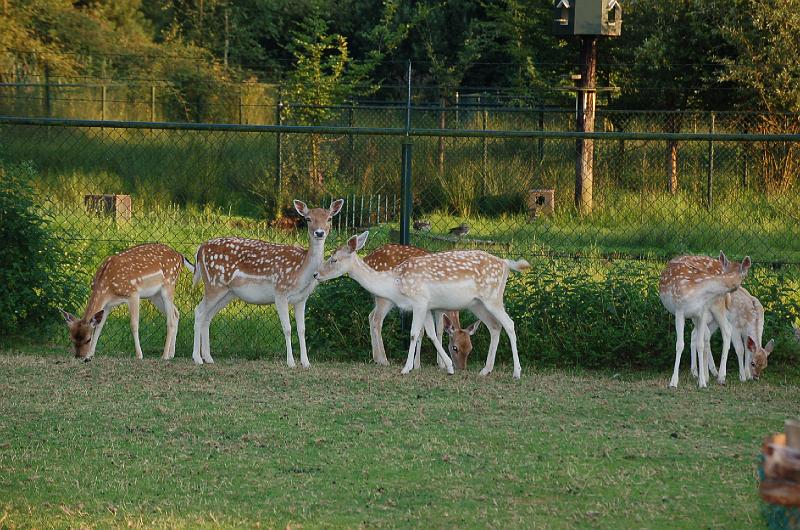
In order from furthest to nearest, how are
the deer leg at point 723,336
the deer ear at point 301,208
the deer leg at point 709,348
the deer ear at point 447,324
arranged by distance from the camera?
the deer ear at point 447,324
the deer ear at point 301,208
the deer leg at point 709,348
the deer leg at point 723,336

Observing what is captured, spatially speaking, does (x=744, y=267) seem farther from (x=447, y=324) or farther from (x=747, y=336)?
(x=447, y=324)

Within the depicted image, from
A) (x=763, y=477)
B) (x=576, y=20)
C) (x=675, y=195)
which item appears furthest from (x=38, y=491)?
(x=576, y=20)

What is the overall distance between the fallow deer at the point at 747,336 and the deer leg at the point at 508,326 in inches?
60.9

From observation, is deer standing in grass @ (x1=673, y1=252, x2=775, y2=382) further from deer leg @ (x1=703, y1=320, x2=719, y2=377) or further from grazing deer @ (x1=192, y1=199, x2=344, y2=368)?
grazing deer @ (x1=192, y1=199, x2=344, y2=368)

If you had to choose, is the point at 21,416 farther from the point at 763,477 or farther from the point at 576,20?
the point at 576,20

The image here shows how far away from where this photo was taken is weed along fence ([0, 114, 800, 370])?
1115 cm

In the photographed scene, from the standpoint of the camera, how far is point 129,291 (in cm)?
1123

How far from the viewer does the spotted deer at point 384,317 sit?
11031 millimetres

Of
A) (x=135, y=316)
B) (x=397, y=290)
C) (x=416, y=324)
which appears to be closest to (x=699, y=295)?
(x=416, y=324)

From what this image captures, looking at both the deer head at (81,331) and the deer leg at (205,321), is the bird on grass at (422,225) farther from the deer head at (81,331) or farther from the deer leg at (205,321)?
the deer head at (81,331)

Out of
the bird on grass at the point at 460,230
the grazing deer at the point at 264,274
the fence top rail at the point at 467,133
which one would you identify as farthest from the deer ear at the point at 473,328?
the bird on grass at the point at 460,230

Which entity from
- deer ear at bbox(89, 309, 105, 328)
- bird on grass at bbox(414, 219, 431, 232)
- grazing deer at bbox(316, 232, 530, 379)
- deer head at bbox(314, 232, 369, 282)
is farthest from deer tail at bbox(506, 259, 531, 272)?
bird on grass at bbox(414, 219, 431, 232)

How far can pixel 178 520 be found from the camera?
6.32 meters

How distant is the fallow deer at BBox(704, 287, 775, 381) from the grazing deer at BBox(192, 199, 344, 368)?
3322 millimetres
